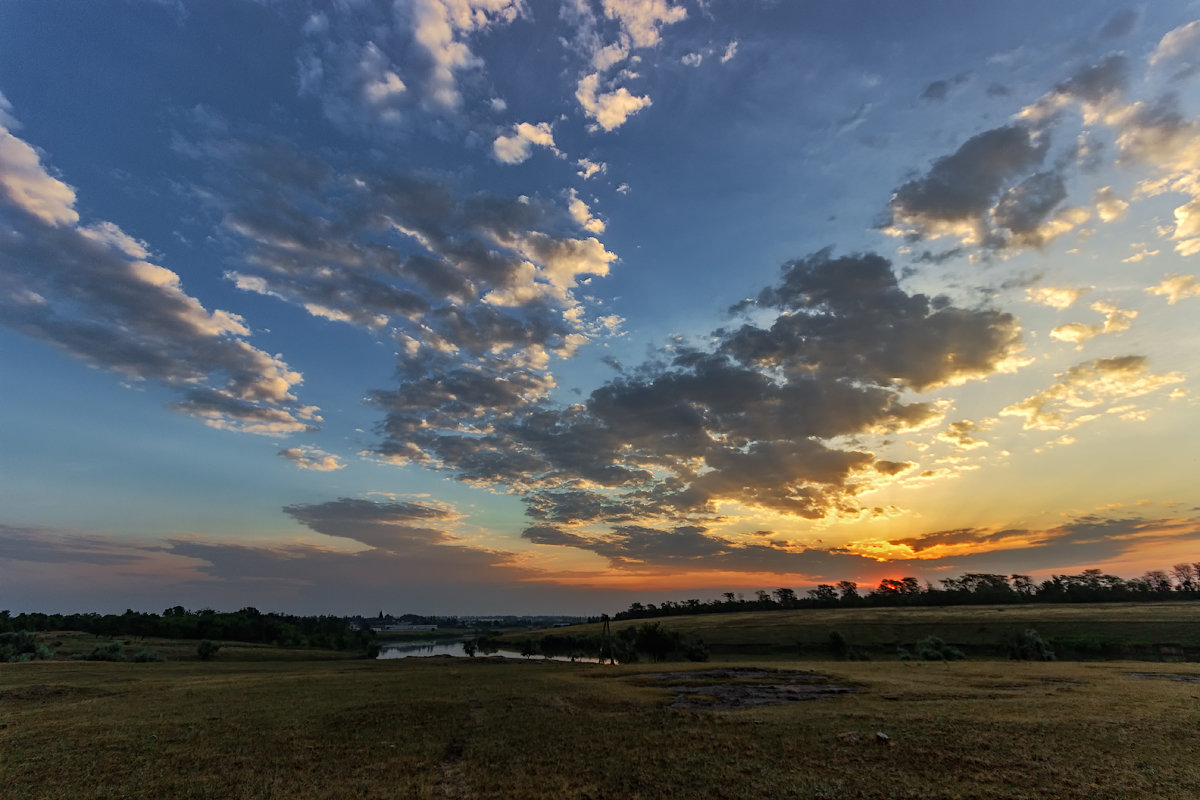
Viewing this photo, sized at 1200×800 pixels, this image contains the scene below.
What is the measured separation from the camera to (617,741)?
91.4 ft

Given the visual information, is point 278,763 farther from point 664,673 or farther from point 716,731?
point 664,673

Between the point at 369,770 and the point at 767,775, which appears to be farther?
the point at 369,770

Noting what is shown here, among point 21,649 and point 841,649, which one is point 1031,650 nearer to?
point 841,649

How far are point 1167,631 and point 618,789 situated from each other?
153m

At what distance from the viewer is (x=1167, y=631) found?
109 meters

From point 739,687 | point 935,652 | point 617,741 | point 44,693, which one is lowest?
point 935,652

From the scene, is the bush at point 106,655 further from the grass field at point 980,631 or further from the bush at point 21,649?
the grass field at point 980,631

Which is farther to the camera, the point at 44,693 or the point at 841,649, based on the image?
the point at 841,649

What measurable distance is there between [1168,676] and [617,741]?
57782mm

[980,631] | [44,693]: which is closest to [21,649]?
Result: [44,693]

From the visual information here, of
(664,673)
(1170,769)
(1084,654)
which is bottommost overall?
(1084,654)

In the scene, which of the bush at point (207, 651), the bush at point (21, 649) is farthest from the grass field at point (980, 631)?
the bush at point (21, 649)

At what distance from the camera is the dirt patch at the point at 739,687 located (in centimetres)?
4069

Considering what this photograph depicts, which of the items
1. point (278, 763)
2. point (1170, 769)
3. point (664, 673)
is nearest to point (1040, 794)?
point (1170, 769)
